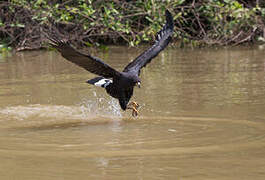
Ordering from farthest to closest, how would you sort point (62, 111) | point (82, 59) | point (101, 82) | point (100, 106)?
point (100, 106)
point (62, 111)
point (101, 82)
point (82, 59)

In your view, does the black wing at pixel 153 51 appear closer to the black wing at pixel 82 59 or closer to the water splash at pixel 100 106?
the black wing at pixel 82 59

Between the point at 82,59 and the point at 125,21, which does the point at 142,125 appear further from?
the point at 125,21

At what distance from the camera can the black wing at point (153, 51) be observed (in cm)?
680

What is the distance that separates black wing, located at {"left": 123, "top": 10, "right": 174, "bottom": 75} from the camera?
6.80m

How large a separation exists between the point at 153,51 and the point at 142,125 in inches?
52.2

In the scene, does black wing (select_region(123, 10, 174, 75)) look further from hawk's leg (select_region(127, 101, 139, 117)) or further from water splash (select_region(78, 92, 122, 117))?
water splash (select_region(78, 92, 122, 117))

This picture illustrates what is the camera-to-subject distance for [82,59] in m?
5.96

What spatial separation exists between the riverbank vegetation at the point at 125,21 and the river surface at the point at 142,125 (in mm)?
1698

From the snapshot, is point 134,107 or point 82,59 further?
point 134,107

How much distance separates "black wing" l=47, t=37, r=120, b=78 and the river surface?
0.58 meters

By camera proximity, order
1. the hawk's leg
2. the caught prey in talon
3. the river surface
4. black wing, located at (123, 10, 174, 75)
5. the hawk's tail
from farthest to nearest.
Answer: black wing, located at (123, 10, 174, 75), the hawk's leg, the hawk's tail, the caught prey in talon, the river surface

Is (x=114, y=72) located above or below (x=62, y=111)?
above

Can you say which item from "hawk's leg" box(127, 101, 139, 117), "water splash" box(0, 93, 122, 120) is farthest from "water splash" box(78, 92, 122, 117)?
"hawk's leg" box(127, 101, 139, 117)

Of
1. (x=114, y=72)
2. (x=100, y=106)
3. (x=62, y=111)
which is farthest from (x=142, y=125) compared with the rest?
(x=100, y=106)
